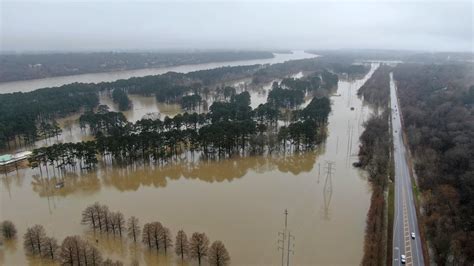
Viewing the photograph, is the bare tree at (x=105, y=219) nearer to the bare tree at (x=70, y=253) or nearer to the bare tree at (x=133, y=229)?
the bare tree at (x=133, y=229)

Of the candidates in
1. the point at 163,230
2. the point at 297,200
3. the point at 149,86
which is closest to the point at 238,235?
the point at 163,230

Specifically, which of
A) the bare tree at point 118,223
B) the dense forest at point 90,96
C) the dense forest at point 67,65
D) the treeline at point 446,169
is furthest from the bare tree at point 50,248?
the dense forest at point 67,65

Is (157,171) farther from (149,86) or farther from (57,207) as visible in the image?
(149,86)

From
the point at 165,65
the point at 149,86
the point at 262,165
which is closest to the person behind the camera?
the point at 262,165

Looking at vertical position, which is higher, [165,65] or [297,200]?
[165,65]

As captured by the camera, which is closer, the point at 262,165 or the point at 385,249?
the point at 385,249

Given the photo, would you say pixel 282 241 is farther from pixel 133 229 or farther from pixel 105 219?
pixel 105 219

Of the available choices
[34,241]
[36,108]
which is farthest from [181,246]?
[36,108]
